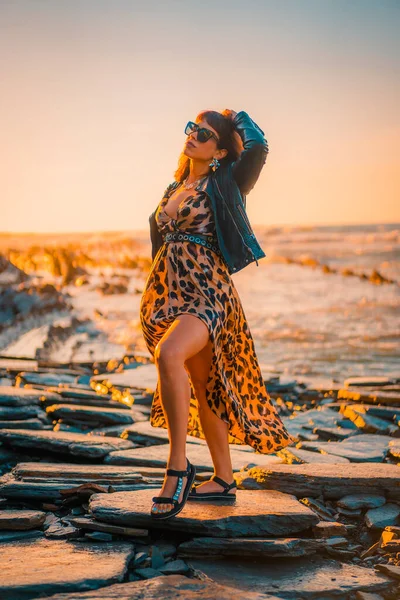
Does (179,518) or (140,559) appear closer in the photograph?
(140,559)

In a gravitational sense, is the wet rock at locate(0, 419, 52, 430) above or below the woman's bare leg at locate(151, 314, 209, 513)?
below

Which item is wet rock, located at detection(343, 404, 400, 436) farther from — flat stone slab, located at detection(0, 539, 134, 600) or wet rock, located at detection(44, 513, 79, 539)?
flat stone slab, located at detection(0, 539, 134, 600)

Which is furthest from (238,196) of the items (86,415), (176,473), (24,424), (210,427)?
(86,415)

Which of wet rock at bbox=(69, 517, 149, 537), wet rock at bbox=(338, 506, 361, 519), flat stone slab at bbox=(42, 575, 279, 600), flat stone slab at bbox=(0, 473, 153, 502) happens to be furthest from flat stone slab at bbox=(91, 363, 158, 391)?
flat stone slab at bbox=(42, 575, 279, 600)

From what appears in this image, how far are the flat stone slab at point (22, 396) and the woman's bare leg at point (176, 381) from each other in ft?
8.88

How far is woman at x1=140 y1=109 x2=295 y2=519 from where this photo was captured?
12.1ft

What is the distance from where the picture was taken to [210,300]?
148 inches

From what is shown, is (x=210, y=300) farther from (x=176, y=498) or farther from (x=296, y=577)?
(x=296, y=577)

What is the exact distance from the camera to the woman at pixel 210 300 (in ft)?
12.1

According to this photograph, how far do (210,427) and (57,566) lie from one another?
1.16 m

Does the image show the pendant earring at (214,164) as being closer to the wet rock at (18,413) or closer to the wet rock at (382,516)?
the wet rock at (382,516)

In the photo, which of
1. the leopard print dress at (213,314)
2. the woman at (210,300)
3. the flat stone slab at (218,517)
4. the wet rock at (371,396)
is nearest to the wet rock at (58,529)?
the flat stone slab at (218,517)

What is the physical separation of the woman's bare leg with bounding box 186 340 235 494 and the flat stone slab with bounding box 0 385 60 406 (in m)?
2.50

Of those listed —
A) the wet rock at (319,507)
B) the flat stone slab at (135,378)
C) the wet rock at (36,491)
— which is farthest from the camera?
the flat stone slab at (135,378)
